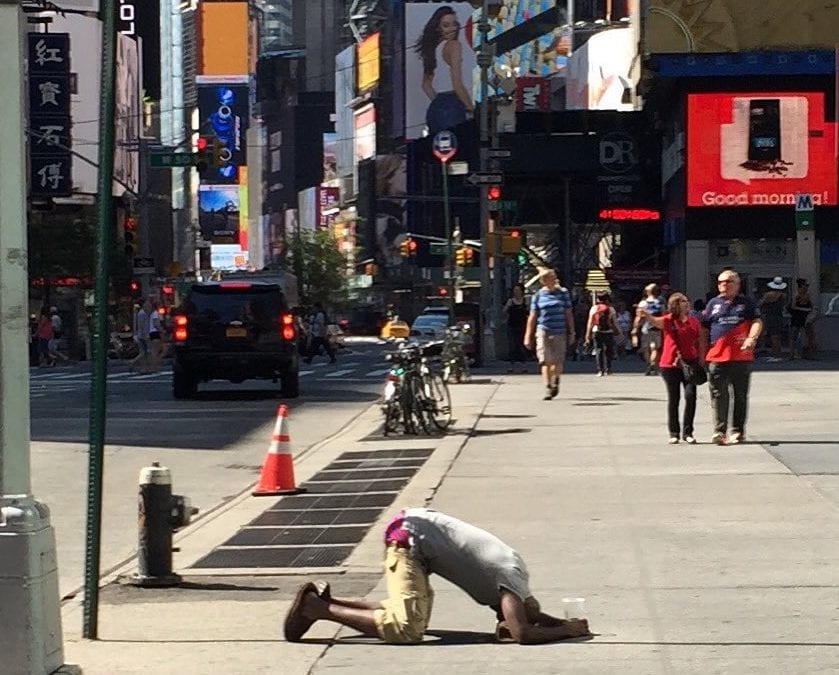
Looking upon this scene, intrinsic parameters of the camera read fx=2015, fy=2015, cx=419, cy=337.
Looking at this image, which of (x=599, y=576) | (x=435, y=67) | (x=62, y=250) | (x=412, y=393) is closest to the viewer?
(x=599, y=576)

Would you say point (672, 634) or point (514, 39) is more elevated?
point (514, 39)

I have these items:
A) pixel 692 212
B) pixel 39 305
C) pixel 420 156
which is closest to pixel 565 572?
pixel 692 212

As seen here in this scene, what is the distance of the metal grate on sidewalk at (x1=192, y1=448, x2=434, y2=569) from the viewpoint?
12328 millimetres

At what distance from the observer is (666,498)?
579 inches

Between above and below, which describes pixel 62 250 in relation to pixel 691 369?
above

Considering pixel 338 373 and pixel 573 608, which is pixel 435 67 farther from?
pixel 573 608

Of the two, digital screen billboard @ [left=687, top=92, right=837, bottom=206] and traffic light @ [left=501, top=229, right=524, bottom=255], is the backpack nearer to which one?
traffic light @ [left=501, top=229, right=524, bottom=255]

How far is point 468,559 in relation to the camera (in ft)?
29.9

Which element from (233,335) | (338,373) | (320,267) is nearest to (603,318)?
(233,335)

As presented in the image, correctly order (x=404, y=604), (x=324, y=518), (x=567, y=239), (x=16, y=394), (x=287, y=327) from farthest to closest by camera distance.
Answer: (x=567, y=239) < (x=287, y=327) < (x=324, y=518) < (x=404, y=604) < (x=16, y=394)

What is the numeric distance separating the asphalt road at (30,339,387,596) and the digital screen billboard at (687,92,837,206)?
18447mm

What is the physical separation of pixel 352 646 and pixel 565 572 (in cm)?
232

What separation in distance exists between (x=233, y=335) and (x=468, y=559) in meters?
22.1

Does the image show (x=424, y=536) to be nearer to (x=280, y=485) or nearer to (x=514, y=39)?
(x=280, y=485)
